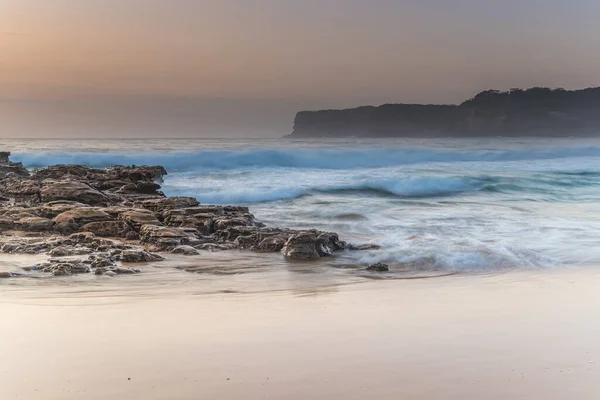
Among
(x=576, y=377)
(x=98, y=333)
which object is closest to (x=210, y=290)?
(x=98, y=333)

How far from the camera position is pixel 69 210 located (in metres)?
9.61

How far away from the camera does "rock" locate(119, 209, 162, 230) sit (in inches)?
365

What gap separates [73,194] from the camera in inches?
427

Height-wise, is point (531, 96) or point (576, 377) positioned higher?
point (531, 96)

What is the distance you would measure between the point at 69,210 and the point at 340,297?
18.4ft

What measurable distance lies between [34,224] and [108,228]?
106 centimetres

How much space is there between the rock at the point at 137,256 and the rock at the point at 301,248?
1.59 meters

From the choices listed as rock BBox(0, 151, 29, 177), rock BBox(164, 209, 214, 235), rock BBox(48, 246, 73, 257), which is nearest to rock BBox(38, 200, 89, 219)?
rock BBox(164, 209, 214, 235)

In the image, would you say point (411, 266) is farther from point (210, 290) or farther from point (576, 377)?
point (576, 377)

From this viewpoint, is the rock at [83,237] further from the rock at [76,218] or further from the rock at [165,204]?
the rock at [165,204]

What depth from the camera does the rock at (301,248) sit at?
7895 millimetres

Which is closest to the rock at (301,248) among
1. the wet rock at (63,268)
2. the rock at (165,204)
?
the wet rock at (63,268)

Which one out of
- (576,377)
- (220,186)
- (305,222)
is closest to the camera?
(576,377)

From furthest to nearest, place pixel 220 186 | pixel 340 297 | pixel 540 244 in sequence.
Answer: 1. pixel 220 186
2. pixel 540 244
3. pixel 340 297
